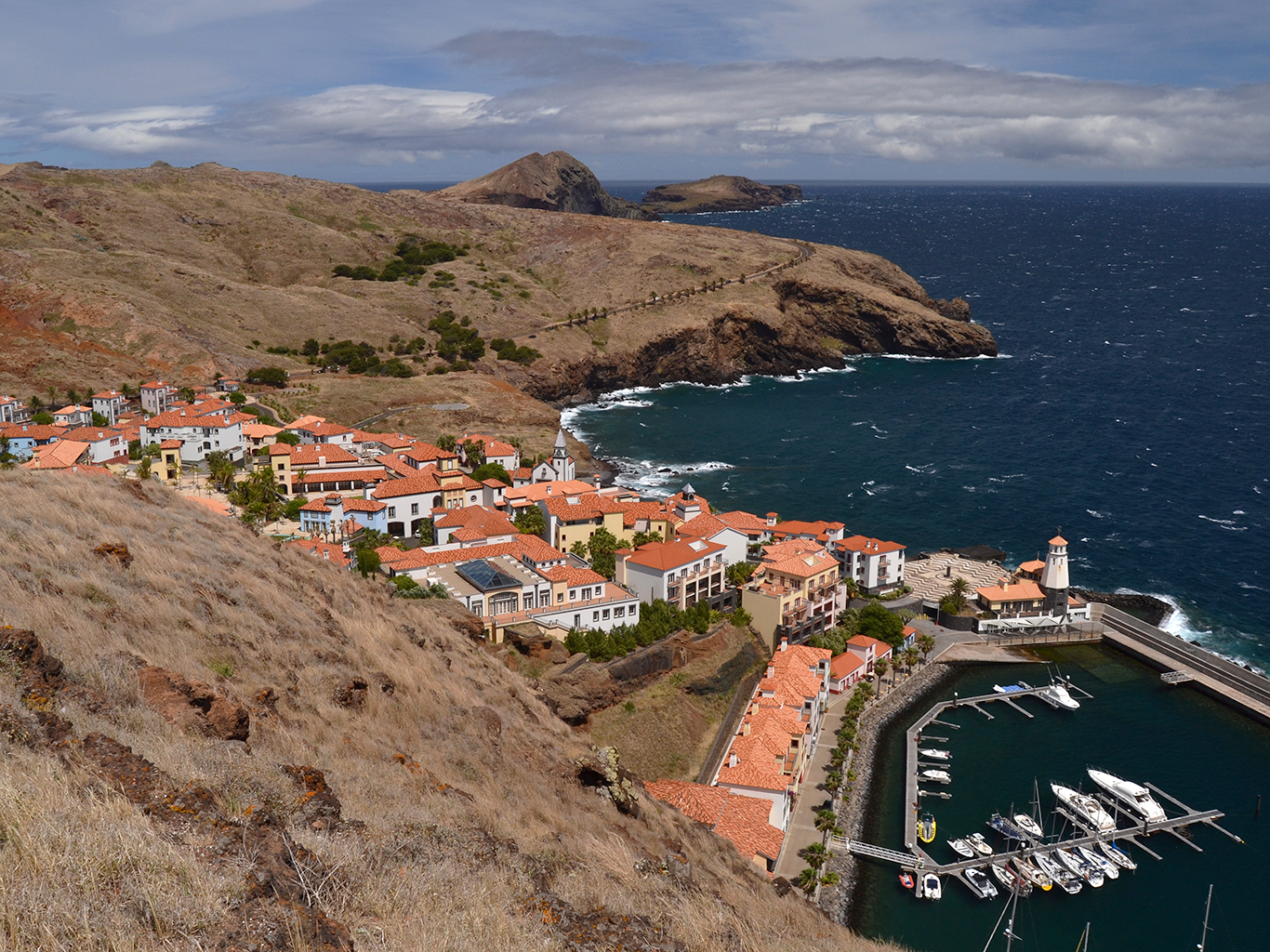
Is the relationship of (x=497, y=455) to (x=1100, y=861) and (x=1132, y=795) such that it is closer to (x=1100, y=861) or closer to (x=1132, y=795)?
(x=1132, y=795)

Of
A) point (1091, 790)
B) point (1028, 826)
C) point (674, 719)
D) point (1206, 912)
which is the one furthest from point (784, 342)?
point (1206, 912)

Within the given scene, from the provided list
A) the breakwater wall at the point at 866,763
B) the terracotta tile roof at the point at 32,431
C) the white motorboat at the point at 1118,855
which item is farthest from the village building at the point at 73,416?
the white motorboat at the point at 1118,855

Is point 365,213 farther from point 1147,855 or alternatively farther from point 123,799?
point 123,799

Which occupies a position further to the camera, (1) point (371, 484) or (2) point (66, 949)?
(1) point (371, 484)

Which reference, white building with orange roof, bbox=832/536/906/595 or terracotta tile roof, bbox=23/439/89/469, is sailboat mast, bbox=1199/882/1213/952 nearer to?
white building with orange roof, bbox=832/536/906/595

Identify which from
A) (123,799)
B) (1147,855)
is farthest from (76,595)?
(1147,855)
